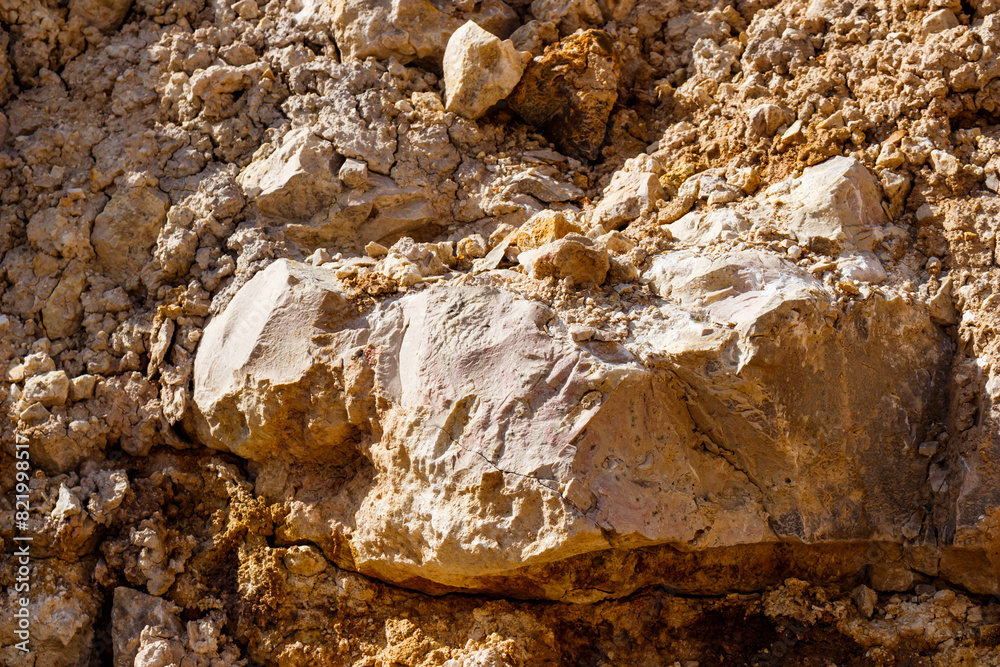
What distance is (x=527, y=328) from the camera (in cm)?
217

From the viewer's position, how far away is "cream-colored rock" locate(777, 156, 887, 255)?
238 cm

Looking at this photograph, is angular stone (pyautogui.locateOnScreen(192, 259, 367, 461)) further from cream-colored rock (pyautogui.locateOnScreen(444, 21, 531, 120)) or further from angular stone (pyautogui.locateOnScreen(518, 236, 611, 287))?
cream-colored rock (pyautogui.locateOnScreen(444, 21, 531, 120))

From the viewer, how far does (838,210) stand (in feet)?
7.83

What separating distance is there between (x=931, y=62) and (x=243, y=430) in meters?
2.46

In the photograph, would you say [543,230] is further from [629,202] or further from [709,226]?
A: [709,226]

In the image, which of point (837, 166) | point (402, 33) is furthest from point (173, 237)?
point (837, 166)

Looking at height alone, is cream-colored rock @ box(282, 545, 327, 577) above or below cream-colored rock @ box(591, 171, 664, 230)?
below

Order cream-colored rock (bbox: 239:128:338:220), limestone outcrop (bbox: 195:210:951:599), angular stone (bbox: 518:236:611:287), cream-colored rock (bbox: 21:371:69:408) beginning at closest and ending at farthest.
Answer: limestone outcrop (bbox: 195:210:951:599)
angular stone (bbox: 518:236:611:287)
cream-colored rock (bbox: 21:371:69:408)
cream-colored rock (bbox: 239:128:338:220)

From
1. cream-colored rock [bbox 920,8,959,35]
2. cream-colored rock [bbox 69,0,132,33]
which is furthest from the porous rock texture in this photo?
cream-colored rock [bbox 69,0,132,33]

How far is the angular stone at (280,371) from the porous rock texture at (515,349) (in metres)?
0.01

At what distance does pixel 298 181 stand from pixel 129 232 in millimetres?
636

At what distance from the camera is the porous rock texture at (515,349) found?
2.16m

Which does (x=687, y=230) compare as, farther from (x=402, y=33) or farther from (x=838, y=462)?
(x=402, y=33)

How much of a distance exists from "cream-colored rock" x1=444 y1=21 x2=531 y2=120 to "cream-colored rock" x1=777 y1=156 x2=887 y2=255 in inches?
43.7
